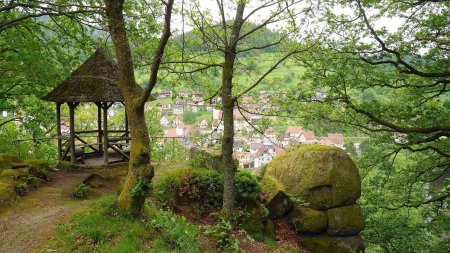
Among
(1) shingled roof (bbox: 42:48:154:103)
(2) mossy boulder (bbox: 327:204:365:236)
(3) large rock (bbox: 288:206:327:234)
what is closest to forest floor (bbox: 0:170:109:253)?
(1) shingled roof (bbox: 42:48:154:103)

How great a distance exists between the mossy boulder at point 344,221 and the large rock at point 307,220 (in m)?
0.29

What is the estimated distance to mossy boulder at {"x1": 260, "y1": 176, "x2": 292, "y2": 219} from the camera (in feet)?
42.6

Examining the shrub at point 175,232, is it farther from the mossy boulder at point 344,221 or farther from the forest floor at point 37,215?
the mossy boulder at point 344,221

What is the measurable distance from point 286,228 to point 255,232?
174 centimetres

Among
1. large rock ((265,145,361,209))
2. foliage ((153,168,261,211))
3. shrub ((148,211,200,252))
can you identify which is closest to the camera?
shrub ((148,211,200,252))

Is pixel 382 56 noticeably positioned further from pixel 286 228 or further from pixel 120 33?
pixel 120 33

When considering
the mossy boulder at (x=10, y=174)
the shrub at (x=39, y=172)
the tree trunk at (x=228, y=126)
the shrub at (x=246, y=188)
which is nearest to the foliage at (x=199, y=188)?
the shrub at (x=246, y=188)

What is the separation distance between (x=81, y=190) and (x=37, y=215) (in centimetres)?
163

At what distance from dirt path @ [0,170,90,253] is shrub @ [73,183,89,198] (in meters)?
0.20

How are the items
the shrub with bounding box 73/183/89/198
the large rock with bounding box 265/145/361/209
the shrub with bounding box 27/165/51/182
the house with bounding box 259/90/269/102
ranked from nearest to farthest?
the house with bounding box 259/90/269/102 → the shrub with bounding box 73/183/89/198 → the shrub with bounding box 27/165/51/182 → the large rock with bounding box 265/145/361/209

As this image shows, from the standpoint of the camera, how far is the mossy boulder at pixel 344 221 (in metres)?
13.6

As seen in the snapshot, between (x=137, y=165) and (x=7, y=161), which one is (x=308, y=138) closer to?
(x=137, y=165)

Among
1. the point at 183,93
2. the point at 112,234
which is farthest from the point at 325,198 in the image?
the point at 112,234

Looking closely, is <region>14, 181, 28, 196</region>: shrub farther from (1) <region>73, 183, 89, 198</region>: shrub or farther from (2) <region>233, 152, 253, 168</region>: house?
(2) <region>233, 152, 253, 168</region>: house
